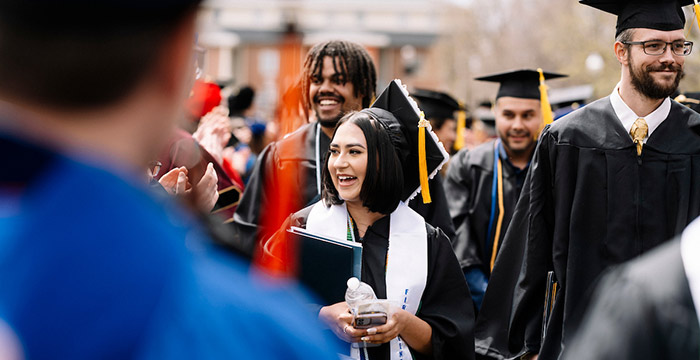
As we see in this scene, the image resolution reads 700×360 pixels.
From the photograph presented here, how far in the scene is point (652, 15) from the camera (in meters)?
3.83

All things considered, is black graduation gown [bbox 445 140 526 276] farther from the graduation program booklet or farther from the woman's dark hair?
the graduation program booklet

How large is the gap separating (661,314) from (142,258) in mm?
785

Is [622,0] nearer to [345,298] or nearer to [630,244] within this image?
[630,244]

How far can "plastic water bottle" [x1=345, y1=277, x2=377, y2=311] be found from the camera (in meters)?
3.16

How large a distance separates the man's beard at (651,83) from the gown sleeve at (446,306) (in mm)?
1180

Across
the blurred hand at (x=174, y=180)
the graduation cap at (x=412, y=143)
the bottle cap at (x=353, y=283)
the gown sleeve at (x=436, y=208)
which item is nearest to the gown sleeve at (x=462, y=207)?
the gown sleeve at (x=436, y=208)

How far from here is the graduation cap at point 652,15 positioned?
3809mm

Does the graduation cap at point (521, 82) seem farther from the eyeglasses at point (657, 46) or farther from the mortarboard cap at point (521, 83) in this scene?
the eyeglasses at point (657, 46)

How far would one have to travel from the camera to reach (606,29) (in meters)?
28.7

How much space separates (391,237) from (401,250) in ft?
0.25

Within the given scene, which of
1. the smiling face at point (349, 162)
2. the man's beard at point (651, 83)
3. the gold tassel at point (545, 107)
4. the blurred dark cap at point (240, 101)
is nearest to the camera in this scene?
the smiling face at point (349, 162)

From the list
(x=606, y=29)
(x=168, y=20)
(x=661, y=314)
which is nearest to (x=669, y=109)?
(x=661, y=314)

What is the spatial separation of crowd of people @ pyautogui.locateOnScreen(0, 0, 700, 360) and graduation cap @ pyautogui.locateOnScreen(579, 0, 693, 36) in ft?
0.03

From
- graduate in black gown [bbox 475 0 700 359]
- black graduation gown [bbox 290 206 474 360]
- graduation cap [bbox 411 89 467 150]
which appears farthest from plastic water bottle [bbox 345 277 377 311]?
graduation cap [bbox 411 89 467 150]
